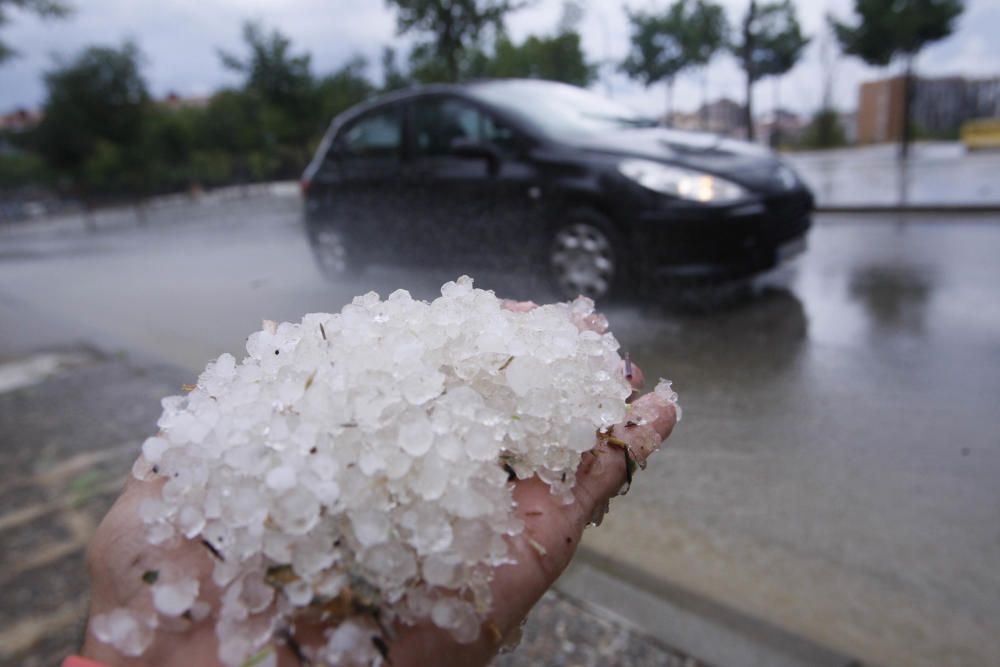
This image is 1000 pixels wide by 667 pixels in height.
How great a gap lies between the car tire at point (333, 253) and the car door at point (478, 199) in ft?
1.62

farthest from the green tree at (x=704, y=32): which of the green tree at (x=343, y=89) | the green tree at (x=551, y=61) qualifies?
the green tree at (x=343, y=89)

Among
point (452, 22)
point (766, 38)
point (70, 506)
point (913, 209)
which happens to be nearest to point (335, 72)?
point (452, 22)

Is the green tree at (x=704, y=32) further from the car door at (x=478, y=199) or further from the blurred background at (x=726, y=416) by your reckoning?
the car door at (x=478, y=199)

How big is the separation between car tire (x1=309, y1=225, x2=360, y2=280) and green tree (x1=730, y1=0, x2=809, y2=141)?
5.07m

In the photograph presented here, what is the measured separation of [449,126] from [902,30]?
1671 cm

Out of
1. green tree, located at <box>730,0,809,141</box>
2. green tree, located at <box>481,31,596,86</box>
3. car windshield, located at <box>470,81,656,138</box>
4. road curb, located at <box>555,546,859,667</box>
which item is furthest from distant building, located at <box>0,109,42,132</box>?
road curb, located at <box>555,546,859,667</box>

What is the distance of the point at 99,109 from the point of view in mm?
25016

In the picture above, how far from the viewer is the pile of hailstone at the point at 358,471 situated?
2.41 ft

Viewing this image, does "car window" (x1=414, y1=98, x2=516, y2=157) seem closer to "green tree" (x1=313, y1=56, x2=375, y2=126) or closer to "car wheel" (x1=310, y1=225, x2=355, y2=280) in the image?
"car wheel" (x1=310, y1=225, x2=355, y2=280)

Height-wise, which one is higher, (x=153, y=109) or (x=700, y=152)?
(x=153, y=109)

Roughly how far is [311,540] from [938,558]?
2.02 meters

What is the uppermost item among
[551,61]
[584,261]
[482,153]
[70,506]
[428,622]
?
[551,61]

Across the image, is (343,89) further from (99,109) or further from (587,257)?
(587,257)

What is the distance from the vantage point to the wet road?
1882 mm
